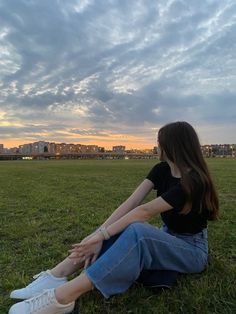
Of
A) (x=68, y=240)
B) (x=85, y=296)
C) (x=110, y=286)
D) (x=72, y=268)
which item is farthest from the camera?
(x=68, y=240)

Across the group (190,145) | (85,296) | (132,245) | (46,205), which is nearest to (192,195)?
(190,145)

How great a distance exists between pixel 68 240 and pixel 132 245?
3.00 m

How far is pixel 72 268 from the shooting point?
342 centimetres

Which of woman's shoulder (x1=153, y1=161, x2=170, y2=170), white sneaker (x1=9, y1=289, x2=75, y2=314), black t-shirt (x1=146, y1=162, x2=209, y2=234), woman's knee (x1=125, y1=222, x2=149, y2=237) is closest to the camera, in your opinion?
white sneaker (x1=9, y1=289, x2=75, y2=314)

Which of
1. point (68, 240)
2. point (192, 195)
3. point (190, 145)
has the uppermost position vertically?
point (190, 145)

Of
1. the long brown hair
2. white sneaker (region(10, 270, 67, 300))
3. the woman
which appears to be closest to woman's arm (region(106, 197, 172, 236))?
the woman

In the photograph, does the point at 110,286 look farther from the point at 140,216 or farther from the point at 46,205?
the point at 46,205

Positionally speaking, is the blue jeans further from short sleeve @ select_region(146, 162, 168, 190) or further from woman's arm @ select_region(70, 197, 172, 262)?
short sleeve @ select_region(146, 162, 168, 190)

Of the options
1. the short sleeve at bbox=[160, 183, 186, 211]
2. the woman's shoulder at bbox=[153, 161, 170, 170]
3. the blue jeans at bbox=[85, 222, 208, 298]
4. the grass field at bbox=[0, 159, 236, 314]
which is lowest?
the grass field at bbox=[0, 159, 236, 314]

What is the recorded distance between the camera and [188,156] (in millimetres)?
3209

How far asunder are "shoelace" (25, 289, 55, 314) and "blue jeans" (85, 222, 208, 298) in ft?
1.10

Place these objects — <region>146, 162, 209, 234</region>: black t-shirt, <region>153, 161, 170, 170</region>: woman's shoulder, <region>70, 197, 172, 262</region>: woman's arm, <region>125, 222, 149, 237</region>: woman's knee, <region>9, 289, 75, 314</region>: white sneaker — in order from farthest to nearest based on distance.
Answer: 1. <region>153, 161, 170, 170</region>: woman's shoulder
2. <region>70, 197, 172, 262</region>: woman's arm
3. <region>146, 162, 209, 234</region>: black t-shirt
4. <region>125, 222, 149, 237</region>: woman's knee
5. <region>9, 289, 75, 314</region>: white sneaker

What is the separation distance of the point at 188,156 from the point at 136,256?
0.96m

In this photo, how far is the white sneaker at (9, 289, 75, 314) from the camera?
2797mm
